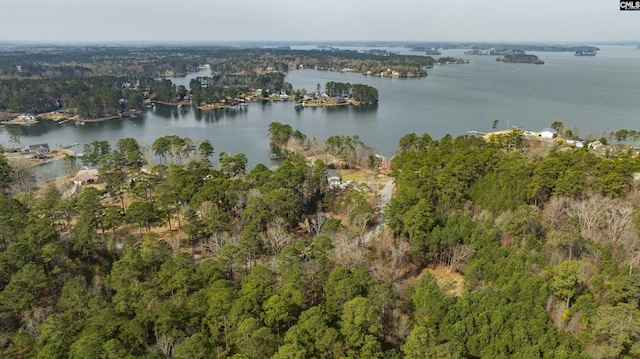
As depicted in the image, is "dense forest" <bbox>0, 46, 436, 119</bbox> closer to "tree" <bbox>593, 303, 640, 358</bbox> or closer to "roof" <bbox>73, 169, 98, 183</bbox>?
"roof" <bbox>73, 169, 98, 183</bbox>

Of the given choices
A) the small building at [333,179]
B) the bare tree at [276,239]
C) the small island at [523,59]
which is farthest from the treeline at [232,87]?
the small island at [523,59]

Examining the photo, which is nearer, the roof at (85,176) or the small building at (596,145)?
the roof at (85,176)

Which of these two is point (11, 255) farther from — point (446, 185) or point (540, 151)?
point (540, 151)

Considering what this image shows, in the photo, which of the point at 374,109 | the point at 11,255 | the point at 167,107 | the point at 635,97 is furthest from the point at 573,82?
the point at 11,255

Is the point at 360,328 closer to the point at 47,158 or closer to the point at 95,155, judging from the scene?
the point at 95,155

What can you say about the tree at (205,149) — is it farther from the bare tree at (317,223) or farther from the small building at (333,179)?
the bare tree at (317,223)

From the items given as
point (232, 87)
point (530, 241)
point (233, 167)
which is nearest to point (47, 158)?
point (233, 167)
